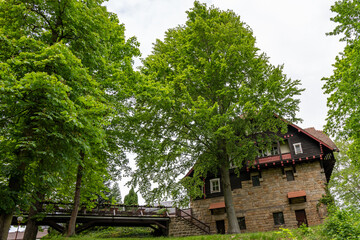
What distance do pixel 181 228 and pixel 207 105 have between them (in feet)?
42.5

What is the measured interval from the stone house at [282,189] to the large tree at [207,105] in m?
5.30

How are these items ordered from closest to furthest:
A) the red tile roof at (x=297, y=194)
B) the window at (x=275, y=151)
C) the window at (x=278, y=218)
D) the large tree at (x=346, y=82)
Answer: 1. the large tree at (x=346, y=82)
2. the red tile roof at (x=297, y=194)
3. the window at (x=278, y=218)
4. the window at (x=275, y=151)

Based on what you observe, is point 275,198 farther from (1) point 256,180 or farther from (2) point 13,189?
(2) point 13,189

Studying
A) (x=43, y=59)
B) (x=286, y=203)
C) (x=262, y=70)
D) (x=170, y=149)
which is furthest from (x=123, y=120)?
(x=286, y=203)

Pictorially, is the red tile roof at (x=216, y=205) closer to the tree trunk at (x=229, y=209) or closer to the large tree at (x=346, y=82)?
the tree trunk at (x=229, y=209)

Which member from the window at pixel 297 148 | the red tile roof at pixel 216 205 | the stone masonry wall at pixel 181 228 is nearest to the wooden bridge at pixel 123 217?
the stone masonry wall at pixel 181 228

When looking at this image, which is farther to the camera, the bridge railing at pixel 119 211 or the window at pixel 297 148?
the window at pixel 297 148

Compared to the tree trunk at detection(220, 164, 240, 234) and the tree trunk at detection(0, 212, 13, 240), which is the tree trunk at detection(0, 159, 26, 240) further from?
the tree trunk at detection(220, 164, 240, 234)

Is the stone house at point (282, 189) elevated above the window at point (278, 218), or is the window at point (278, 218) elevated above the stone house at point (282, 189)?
the stone house at point (282, 189)

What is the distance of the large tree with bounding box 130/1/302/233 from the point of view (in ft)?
42.3

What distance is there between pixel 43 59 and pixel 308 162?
19893mm

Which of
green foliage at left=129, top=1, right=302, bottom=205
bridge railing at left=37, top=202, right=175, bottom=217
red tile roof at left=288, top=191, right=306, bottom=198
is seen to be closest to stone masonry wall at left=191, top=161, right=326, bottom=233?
red tile roof at left=288, top=191, right=306, bottom=198

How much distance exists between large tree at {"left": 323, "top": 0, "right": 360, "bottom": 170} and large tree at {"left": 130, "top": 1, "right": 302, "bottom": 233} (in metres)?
2.38

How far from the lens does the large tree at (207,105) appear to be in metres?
12.9
